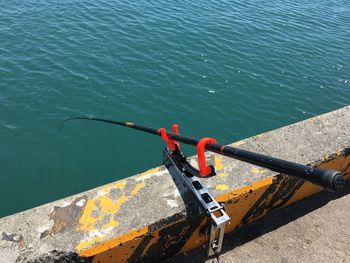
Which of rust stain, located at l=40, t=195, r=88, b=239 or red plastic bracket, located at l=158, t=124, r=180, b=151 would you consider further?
red plastic bracket, located at l=158, t=124, r=180, b=151

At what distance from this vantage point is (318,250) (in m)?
4.20

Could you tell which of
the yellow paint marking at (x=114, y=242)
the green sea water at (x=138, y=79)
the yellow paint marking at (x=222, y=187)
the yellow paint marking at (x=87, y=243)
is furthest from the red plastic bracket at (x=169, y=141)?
the green sea water at (x=138, y=79)

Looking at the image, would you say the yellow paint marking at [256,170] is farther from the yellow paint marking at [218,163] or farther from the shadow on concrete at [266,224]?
the shadow on concrete at [266,224]

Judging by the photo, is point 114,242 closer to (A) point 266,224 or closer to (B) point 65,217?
(B) point 65,217

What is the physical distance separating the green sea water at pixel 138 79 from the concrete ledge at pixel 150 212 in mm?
6427

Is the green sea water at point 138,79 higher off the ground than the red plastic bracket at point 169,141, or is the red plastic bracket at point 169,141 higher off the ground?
the red plastic bracket at point 169,141

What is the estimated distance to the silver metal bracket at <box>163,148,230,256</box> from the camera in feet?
10.0

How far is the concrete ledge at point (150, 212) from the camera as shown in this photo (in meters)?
3.34

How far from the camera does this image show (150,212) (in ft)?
11.9

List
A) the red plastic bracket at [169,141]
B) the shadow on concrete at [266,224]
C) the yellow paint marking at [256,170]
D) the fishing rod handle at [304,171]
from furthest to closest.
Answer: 1. the yellow paint marking at [256,170]
2. the shadow on concrete at [266,224]
3. the red plastic bracket at [169,141]
4. the fishing rod handle at [304,171]

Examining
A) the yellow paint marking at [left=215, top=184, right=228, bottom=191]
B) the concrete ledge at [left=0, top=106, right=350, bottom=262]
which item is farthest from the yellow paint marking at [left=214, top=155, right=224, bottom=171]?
the yellow paint marking at [left=215, top=184, right=228, bottom=191]

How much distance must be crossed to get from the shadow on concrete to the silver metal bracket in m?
0.50

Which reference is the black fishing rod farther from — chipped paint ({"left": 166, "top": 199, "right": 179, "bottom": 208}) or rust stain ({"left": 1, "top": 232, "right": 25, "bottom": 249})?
rust stain ({"left": 1, "top": 232, "right": 25, "bottom": 249})

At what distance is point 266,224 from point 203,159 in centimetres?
196
